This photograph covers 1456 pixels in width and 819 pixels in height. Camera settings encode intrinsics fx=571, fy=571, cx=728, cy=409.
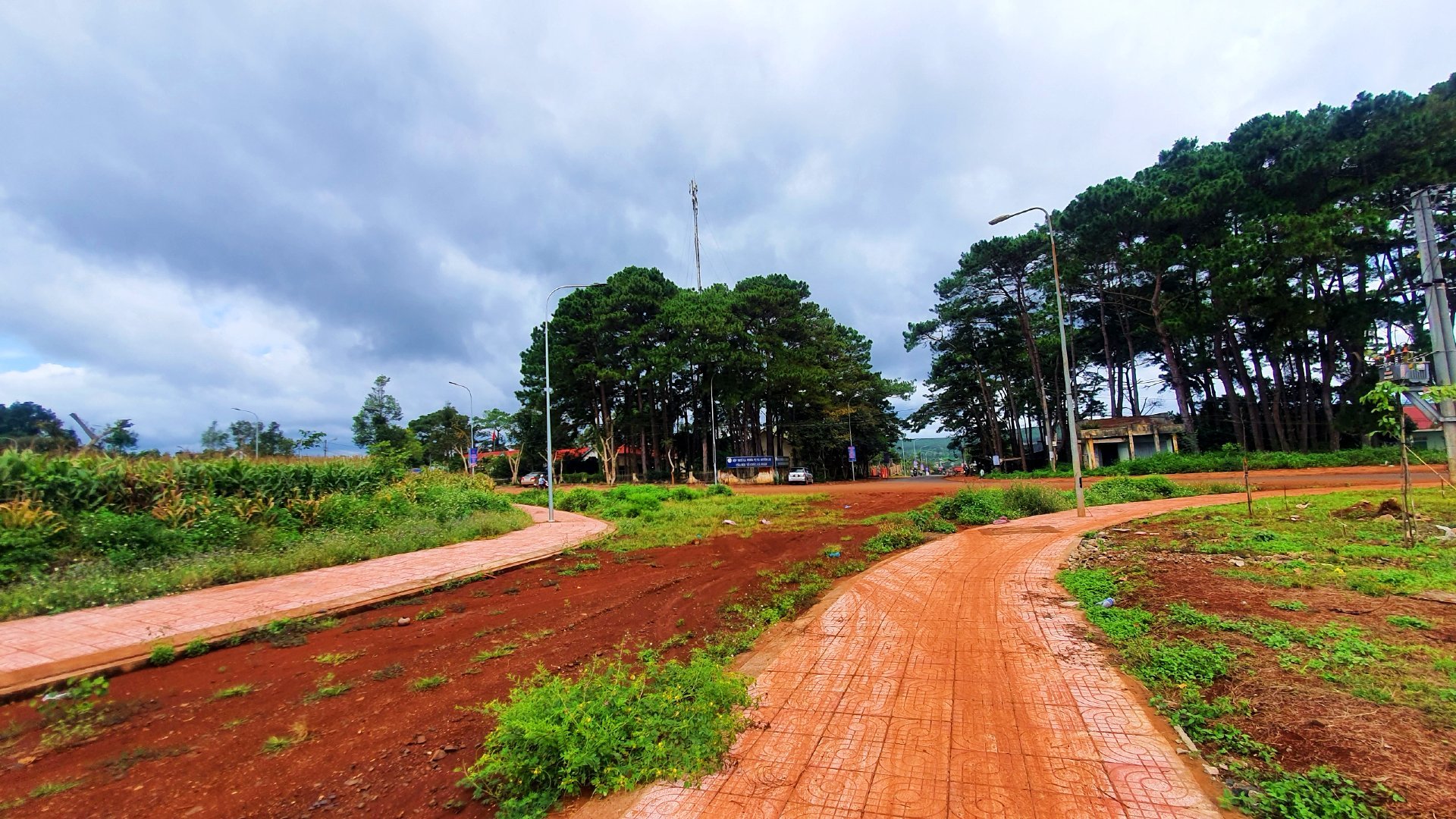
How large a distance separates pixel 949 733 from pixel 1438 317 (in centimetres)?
2562

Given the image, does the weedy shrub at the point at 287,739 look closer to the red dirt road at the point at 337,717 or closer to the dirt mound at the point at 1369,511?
the red dirt road at the point at 337,717

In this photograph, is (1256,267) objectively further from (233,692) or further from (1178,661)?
(233,692)

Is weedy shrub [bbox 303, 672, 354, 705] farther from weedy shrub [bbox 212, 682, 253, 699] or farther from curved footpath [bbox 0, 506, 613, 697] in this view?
curved footpath [bbox 0, 506, 613, 697]

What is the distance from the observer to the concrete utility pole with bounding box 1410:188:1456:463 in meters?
16.3

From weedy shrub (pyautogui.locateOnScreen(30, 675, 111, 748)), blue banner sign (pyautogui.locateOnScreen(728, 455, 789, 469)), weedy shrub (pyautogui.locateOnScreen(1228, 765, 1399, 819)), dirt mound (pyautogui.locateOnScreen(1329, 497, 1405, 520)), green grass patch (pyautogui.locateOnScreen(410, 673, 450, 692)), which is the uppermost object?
blue banner sign (pyautogui.locateOnScreen(728, 455, 789, 469))

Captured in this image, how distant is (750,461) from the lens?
144 feet

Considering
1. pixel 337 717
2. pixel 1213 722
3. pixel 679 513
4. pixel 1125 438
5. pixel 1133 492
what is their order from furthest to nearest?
1. pixel 1125 438
2. pixel 1133 492
3. pixel 679 513
4. pixel 337 717
5. pixel 1213 722

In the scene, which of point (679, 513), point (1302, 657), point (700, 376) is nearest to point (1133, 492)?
point (679, 513)

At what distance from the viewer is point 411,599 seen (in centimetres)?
720

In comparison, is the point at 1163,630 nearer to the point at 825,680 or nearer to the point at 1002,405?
the point at 825,680

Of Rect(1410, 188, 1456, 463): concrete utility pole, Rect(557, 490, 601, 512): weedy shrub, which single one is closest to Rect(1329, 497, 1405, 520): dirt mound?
Rect(1410, 188, 1456, 463): concrete utility pole

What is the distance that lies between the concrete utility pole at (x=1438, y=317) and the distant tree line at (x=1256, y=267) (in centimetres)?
629


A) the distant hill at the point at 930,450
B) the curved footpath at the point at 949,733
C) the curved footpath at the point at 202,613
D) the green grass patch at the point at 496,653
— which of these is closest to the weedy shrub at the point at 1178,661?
the curved footpath at the point at 949,733

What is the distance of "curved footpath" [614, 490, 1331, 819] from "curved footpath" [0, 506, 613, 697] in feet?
17.5
